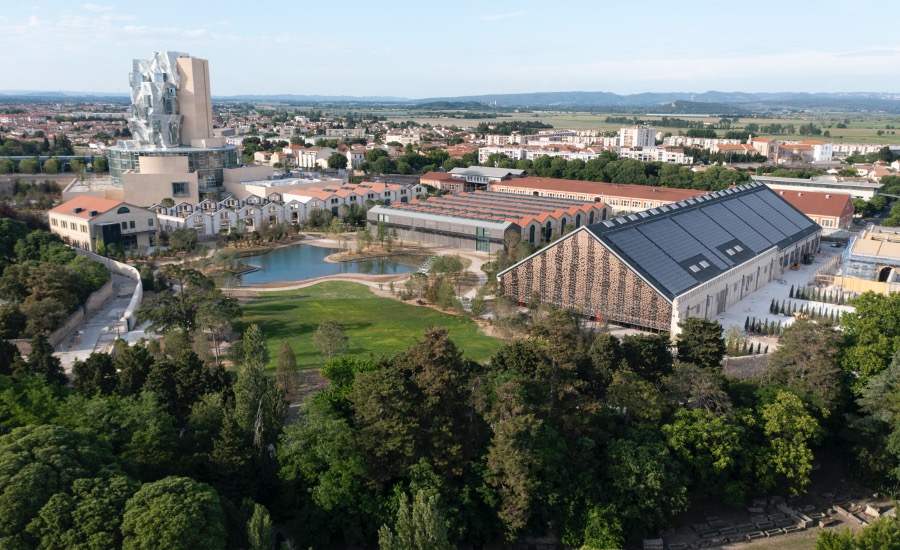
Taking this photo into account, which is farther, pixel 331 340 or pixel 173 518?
pixel 331 340

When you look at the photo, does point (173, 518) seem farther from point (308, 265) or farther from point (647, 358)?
point (308, 265)

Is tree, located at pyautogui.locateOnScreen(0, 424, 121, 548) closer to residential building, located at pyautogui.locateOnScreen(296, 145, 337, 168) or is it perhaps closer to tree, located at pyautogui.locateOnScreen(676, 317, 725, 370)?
tree, located at pyautogui.locateOnScreen(676, 317, 725, 370)

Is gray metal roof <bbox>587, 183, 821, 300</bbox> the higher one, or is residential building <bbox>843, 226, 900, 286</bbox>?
gray metal roof <bbox>587, 183, 821, 300</bbox>

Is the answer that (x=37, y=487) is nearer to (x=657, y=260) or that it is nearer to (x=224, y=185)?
(x=657, y=260)

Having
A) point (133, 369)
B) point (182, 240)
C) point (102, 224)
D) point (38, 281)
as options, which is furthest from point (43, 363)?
point (102, 224)

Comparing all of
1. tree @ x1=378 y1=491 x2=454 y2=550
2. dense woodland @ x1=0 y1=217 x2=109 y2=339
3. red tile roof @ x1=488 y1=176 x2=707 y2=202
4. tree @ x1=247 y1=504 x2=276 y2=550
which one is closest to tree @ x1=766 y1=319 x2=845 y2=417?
tree @ x1=378 y1=491 x2=454 y2=550
